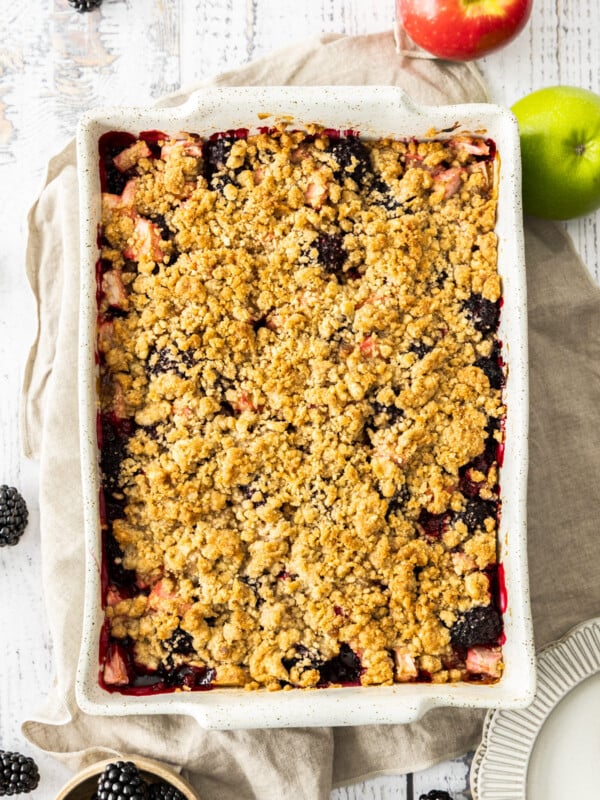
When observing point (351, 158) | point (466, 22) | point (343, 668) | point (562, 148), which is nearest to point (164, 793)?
point (343, 668)

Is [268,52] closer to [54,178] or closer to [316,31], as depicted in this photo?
[316,31]

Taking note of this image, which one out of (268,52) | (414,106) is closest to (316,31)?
(268,52)

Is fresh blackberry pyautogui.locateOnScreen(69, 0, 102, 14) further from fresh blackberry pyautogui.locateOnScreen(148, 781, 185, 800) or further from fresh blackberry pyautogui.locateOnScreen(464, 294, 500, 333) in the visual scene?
fresh blackberry pyautogui.locateOnScreen(148, 781, 185, 800)

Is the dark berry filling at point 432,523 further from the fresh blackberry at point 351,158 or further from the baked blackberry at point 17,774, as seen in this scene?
the baked blackberry at point 17,774

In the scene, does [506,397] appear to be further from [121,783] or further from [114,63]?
[114,63]

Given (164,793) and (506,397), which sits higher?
(506,397)

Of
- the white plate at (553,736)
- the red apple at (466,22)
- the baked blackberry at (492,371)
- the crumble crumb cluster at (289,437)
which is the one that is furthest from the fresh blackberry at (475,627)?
the red apple at (466,22)

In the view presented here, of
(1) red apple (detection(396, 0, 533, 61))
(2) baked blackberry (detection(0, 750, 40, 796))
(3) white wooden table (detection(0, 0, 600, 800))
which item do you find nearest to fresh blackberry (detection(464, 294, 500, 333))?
(3) white wooden table (detection(0, 0, 600, 800))

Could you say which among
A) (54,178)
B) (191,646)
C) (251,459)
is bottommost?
(191,646)
